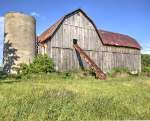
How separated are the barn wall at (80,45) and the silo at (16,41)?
92.6 inches

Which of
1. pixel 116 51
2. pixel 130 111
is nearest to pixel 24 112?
pixel 130 111

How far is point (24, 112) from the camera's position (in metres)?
2.96

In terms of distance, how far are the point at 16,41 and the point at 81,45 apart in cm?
714

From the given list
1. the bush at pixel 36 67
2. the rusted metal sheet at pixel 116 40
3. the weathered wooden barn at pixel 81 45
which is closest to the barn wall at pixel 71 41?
the weathered wooden barn at pixel 81 45

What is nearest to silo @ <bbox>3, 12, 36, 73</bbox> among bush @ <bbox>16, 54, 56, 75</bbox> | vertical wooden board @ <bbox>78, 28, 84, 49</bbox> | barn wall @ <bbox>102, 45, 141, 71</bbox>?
bush @ <bbox>16, 54, 56, 75</bbox>

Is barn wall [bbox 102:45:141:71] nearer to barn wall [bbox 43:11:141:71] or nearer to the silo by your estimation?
barn wall [bbox 43:11:141:71]

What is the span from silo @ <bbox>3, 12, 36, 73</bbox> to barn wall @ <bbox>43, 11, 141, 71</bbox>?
92.6 inches

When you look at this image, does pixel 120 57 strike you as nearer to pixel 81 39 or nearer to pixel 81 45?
pixel 81 45

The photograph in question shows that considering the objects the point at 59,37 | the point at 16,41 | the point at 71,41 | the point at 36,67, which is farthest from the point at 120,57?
the point at 16,41

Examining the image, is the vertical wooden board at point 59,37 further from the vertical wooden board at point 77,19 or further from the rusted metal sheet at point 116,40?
the rusted metal sheet at point 116,40

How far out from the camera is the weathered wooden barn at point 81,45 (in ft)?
42.2

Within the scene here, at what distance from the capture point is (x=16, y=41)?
11.0 meters

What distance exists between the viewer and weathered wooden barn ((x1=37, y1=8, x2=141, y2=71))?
12.9 meters

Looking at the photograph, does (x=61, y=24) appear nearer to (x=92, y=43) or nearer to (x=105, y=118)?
(x=92, y=43)
